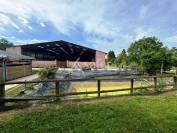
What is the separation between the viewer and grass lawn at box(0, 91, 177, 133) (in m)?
5.23

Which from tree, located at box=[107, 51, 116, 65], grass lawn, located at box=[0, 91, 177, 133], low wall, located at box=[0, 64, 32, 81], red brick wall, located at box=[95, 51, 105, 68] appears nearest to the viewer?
grass lawn, located at box=[0, 91, 177, 133]

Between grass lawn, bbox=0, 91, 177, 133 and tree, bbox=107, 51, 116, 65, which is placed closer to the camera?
grass lawn, bbox=0, 91, 177, 133

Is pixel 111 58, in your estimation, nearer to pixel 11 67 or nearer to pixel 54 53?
pixel 54 53

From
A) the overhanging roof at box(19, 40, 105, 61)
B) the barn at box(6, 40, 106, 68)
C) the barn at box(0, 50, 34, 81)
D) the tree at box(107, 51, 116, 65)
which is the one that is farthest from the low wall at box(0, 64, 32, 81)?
the tree at box(107, 51, 116, 65)

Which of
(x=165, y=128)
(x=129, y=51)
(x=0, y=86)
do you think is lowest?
(x=165, y=128)

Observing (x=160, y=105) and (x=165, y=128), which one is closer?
(x=165, y=128)

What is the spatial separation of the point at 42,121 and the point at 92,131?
136cm

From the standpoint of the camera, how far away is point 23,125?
5309 millimetres

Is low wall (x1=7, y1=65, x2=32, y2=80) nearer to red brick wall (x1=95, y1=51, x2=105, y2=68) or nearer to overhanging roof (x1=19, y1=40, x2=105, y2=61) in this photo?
overhanging roof (x1=19, y1=40, x2=105, y2=61)

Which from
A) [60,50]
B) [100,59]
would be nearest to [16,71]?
[100,59]

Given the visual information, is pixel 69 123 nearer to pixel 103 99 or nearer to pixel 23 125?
pixel 23 125

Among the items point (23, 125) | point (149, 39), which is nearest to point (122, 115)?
point (23, 125)

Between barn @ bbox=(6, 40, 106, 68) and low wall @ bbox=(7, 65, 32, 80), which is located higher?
barn @ bbox=(6, 40, 106, 68)

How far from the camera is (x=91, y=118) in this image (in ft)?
19.5
